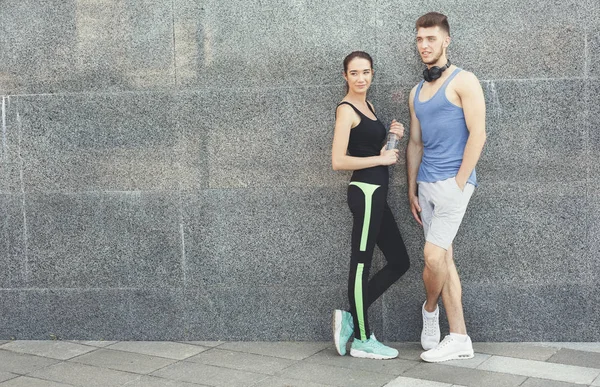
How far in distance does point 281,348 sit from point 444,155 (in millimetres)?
1783

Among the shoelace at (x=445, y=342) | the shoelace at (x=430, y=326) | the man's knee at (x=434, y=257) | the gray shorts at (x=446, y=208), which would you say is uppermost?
the gray shorts at (x=446, y=208)

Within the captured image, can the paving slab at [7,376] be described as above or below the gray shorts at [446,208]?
below

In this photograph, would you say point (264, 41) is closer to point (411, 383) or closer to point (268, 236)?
point (268, 236)

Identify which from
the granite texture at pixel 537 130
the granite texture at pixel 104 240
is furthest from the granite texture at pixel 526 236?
the granite texture at pixel 104 240

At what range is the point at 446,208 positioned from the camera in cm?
522

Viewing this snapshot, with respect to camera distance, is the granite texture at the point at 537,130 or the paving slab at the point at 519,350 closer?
the paving slab at the point at 519,350

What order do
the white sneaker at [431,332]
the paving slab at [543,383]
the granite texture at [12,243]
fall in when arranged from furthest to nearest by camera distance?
the granite texture at [12,243] < the white sneaker at [431,332] < the paving slab at [543,383]

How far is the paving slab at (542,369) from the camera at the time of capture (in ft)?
16.2

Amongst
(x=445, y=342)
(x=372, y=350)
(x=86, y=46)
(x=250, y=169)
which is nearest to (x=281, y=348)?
(x=372, y=350)

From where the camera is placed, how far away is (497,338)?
5.78 meters

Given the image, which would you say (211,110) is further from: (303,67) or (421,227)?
(421,227)

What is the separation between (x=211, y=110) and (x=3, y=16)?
1.69 meters

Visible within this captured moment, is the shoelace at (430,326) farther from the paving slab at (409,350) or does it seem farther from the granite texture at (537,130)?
the granite texture at (537,130)

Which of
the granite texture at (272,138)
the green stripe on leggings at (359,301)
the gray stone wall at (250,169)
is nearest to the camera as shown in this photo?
the green stripe on leggings at (359,301)
